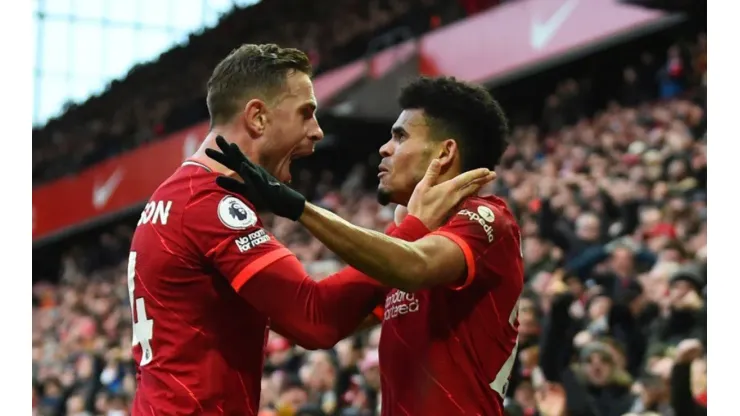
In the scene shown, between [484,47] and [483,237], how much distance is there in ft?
45.2

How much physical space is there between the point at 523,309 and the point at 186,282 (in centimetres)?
470

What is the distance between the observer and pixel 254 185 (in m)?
3.26

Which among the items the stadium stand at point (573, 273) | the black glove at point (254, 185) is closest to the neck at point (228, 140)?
the black glove at point (254, 185)

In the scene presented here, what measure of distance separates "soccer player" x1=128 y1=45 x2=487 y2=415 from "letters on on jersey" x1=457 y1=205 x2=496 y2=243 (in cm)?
6

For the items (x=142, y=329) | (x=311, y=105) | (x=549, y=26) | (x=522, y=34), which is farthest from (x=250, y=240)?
(x=522, y=34)

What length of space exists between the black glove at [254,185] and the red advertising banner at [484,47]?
12.0 m

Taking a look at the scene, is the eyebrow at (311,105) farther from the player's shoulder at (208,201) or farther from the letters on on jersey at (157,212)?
the letters on on jersey at (157,212)

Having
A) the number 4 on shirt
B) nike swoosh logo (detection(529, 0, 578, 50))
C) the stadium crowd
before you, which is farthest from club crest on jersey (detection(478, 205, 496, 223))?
the stadium crowd

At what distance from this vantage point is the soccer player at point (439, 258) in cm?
332

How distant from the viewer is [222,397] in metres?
3.41

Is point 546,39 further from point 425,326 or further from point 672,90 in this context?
point 425,326

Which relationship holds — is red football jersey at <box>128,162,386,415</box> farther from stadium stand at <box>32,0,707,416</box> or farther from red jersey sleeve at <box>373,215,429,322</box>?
stadium stand at <box>32,0,707,416</box>

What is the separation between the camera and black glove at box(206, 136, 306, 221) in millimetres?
3244
